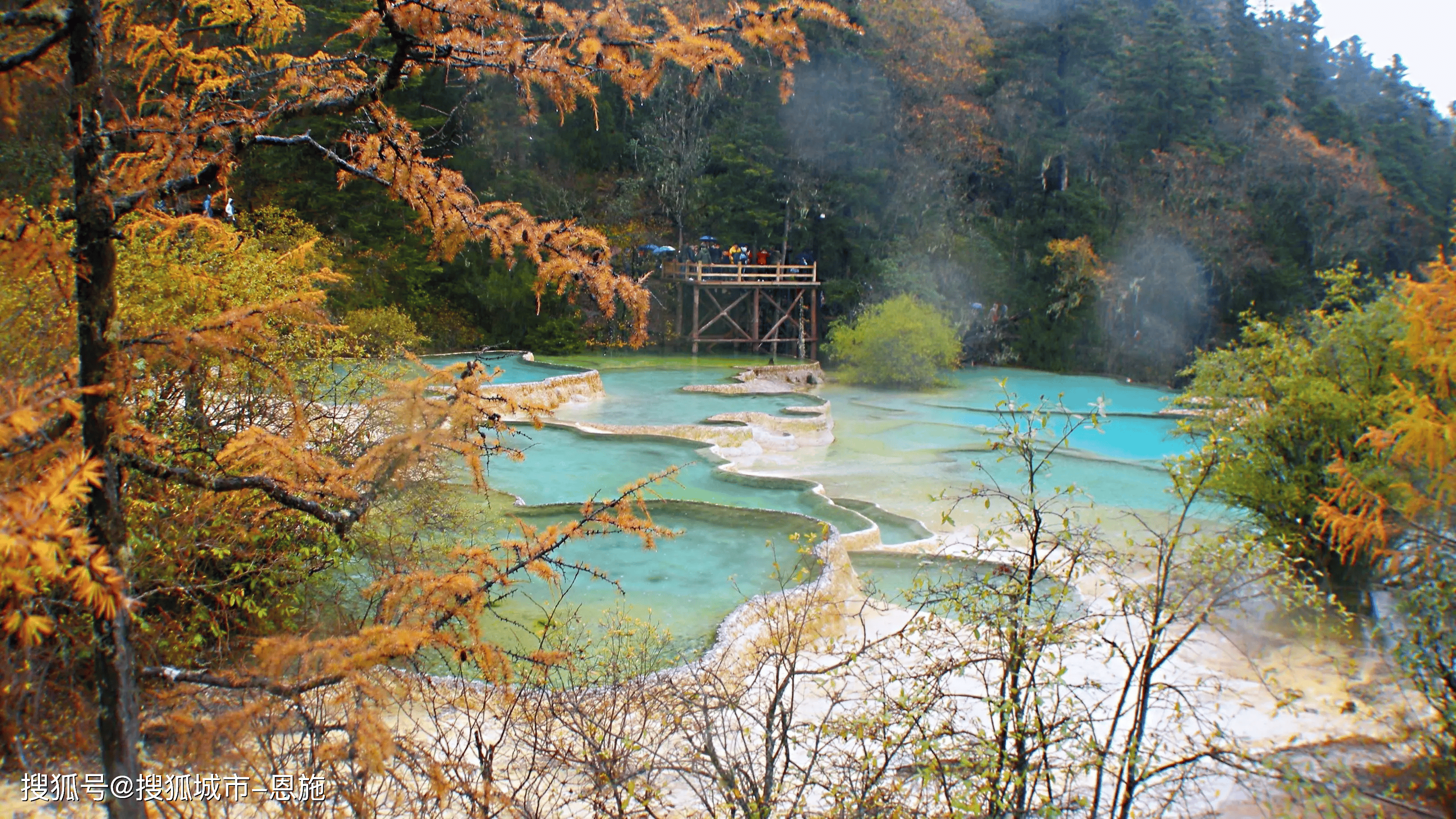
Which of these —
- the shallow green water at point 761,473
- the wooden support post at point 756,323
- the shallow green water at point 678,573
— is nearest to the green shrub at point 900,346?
the shallow green water at point 761,473

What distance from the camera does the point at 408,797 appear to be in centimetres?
313

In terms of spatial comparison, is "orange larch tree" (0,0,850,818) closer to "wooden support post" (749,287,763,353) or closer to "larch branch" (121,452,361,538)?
"larch branch" (121,452,361,538)

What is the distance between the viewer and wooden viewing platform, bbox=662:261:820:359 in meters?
25.2

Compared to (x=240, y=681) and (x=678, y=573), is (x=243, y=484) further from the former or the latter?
(x=678, y=573)

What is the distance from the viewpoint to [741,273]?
998 inches

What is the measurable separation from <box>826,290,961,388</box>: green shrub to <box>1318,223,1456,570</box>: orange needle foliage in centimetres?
1494

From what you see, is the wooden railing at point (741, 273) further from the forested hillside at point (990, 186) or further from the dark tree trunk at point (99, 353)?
the dark tree trunk at point (99, 353)

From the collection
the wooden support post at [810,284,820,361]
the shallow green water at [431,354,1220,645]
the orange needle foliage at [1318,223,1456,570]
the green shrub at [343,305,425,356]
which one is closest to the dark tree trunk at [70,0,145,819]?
the shallow green water at [431,354,1220,645]

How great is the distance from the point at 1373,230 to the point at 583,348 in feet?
74.8

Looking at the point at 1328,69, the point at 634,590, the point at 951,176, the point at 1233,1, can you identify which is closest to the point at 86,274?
the point at 634,590

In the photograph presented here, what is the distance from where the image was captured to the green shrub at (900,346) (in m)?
22.5

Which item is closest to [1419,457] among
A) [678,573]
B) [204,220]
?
[678,573]

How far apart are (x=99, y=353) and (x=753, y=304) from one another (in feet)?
86.2

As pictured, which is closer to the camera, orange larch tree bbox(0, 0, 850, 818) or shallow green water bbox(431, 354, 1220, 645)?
orange larch tree bbox(0, 0, 850, 818)
